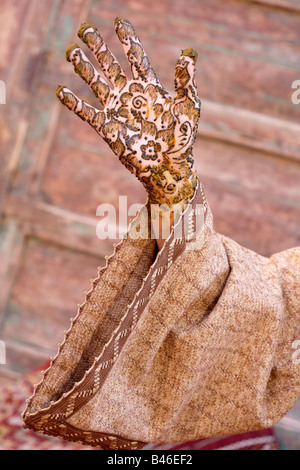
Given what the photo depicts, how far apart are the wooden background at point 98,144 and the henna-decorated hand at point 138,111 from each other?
120 centimetres

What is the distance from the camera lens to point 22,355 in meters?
2.20

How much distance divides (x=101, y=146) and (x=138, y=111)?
130 cm

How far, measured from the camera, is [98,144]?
6.92 ft

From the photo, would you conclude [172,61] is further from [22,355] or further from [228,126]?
[22,355]

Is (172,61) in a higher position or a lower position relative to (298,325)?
higher

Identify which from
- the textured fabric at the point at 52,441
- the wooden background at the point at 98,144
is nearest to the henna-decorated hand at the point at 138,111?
the textured fabric at the point at 52,441

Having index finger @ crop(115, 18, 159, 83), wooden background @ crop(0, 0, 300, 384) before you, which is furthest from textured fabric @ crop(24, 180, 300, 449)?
wooden background @ crop(0, 0, 300, 384)

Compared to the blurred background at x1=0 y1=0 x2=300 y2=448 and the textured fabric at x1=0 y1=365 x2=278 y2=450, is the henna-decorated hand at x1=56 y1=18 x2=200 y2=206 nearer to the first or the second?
the textured fabric at x1=0 y1=365 x2=278 y2=450

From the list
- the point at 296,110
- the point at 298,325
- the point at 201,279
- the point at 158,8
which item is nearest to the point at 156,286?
the point at 201,279

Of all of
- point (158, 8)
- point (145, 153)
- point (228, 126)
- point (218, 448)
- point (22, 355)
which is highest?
point (158, 8)

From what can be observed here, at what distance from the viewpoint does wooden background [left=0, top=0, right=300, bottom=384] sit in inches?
78.4

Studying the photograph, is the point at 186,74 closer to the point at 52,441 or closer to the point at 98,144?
the point at 52,441
